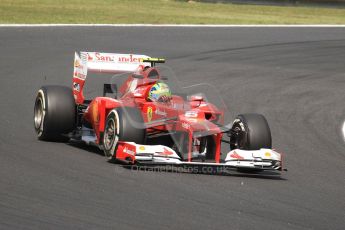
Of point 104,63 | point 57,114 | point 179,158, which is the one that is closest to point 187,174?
point 179,158

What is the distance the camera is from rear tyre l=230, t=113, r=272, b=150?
1065 cm

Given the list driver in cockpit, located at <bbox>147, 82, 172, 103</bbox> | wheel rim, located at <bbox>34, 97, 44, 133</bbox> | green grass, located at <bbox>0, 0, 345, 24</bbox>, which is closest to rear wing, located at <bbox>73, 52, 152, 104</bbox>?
wheel rim, located at <bbox>34, 97, 44, 133</bbox>

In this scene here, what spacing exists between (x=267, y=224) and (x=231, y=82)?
11428 mm

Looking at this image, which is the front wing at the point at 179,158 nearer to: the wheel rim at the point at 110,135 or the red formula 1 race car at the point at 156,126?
the red formula 1 race car at the point at 156,126

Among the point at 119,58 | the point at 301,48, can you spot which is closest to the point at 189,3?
the point at 301,48

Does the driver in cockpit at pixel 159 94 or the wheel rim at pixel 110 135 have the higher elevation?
the driver in cockpit at pixel 159 94

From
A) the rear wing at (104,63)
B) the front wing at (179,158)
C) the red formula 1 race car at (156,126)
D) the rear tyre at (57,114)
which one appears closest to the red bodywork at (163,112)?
the red formula 1 race car at (156,126)

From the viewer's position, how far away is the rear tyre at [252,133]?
34.9 feet

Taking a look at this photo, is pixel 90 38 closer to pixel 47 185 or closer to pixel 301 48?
pixel 301 48

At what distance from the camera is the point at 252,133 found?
10.7 meters

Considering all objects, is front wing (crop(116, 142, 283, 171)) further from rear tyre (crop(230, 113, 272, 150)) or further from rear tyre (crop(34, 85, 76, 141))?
rear tyre (crop(34, 85, 76, 141))

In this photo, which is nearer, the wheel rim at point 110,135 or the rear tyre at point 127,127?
the rear tyre at point 127,127

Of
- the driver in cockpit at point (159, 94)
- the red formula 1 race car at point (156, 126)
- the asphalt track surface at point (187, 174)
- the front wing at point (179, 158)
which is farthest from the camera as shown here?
the driver in cockpit at point (159, 94)

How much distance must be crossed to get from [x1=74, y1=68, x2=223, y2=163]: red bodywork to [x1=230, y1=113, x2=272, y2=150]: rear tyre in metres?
0.29
